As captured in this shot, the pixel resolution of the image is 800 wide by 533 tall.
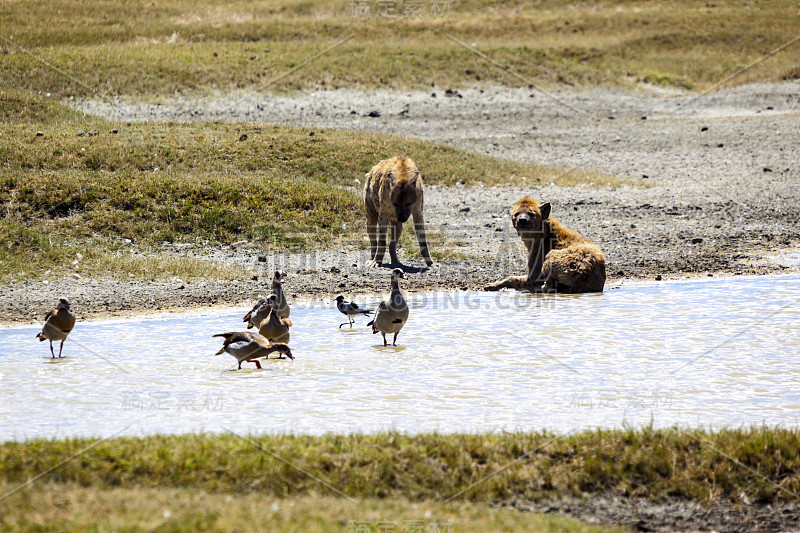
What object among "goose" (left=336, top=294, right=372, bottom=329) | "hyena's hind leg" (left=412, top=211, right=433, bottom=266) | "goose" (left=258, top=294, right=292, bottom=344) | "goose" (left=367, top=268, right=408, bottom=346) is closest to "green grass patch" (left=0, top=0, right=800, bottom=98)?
"hyena's hind leg" (left=412, top=211, right=433, bottom=266)

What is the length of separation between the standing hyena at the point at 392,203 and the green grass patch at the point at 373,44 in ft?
56.0

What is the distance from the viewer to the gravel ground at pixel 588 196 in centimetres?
1320

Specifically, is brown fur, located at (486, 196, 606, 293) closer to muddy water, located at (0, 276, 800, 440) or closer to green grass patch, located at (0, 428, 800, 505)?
muddy water, located at (0, 276, 800, 440)

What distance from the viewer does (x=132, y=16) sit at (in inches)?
1670

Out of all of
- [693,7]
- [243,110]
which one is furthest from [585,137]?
[693,7]

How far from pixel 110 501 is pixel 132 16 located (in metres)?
40.5

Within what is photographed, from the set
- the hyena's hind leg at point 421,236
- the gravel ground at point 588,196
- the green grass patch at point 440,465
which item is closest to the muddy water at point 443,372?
the green grass patch at point 440,465

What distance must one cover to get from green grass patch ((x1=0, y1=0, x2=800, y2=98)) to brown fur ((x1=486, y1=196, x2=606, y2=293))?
2028cm

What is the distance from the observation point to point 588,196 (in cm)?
2150

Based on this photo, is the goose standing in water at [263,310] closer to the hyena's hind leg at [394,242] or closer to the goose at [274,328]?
the goose at [274,328]

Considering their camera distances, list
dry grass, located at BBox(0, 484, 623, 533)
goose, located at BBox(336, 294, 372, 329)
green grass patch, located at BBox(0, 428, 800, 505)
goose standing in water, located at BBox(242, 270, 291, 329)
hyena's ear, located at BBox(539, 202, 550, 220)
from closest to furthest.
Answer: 1. dry grass, located at BBox(0, 484, 623, 533)
2. green grass patch, located at BBox(0, 428, 800, 505)
3. goose standing in water, located at BBox(242, 270, 291, 329)
4. goose, located at BBox(336, 294, 372, 329)
5. hyena's ear, located at BBox(539, 202, 550, 220)

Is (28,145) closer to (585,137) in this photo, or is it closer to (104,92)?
(104,92)

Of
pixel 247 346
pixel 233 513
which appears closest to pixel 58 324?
pixel 247 346

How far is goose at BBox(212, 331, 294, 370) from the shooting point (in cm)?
941
